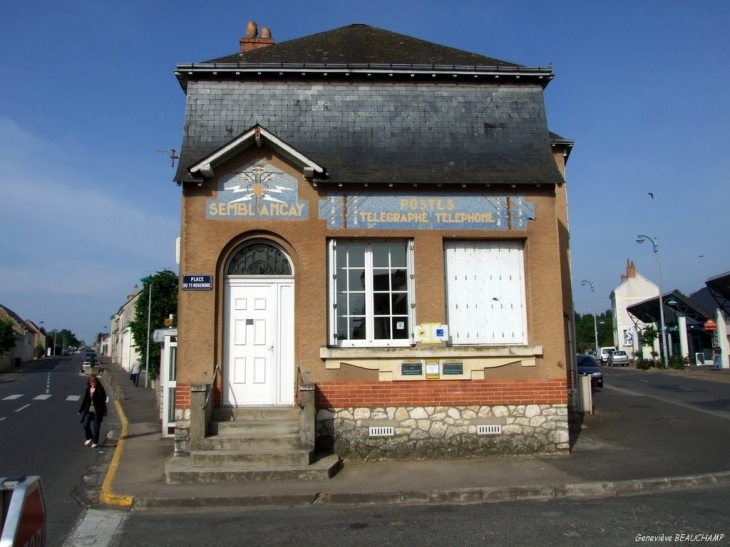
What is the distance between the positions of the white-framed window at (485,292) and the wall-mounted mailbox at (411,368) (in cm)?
84

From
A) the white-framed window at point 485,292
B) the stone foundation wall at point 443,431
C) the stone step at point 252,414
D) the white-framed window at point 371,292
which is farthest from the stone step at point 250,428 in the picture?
the white-framed window at point 485,292

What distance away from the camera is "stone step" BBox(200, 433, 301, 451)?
9.57 m

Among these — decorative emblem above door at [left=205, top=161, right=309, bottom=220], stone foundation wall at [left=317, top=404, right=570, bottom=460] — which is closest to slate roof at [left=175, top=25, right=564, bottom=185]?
decorative emblem above door at [left=205, top=161, right=309, bottom=220]

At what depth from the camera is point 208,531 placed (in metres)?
6.95

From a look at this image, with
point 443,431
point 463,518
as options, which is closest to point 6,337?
point 443,431

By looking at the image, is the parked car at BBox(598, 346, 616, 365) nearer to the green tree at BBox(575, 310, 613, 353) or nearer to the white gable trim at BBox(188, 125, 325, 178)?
the green tree at BBox(575, 310, 613, 353)

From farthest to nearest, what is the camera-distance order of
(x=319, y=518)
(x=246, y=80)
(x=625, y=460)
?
1. (x=246, y=80)
2. (x=625, y=460)
3. (x=319, y=518)

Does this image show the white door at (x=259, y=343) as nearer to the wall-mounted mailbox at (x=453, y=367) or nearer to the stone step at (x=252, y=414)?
the stone step at (x=252, y=414)

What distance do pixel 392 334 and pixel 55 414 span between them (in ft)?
49.9

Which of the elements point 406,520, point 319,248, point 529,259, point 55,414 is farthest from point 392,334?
point 55,414

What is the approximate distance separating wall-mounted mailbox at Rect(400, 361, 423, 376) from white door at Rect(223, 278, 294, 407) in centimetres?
189

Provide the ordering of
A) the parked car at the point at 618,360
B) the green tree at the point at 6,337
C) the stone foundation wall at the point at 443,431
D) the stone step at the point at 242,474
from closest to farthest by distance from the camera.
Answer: the stone step at the point at 242,474, the stone foundation wall at the point at 443,431, the parked car at the point at 618,360, the green tree at the point at 6,337

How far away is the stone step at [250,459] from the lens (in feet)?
30.2

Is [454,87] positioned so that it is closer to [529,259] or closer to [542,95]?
[542,95]
